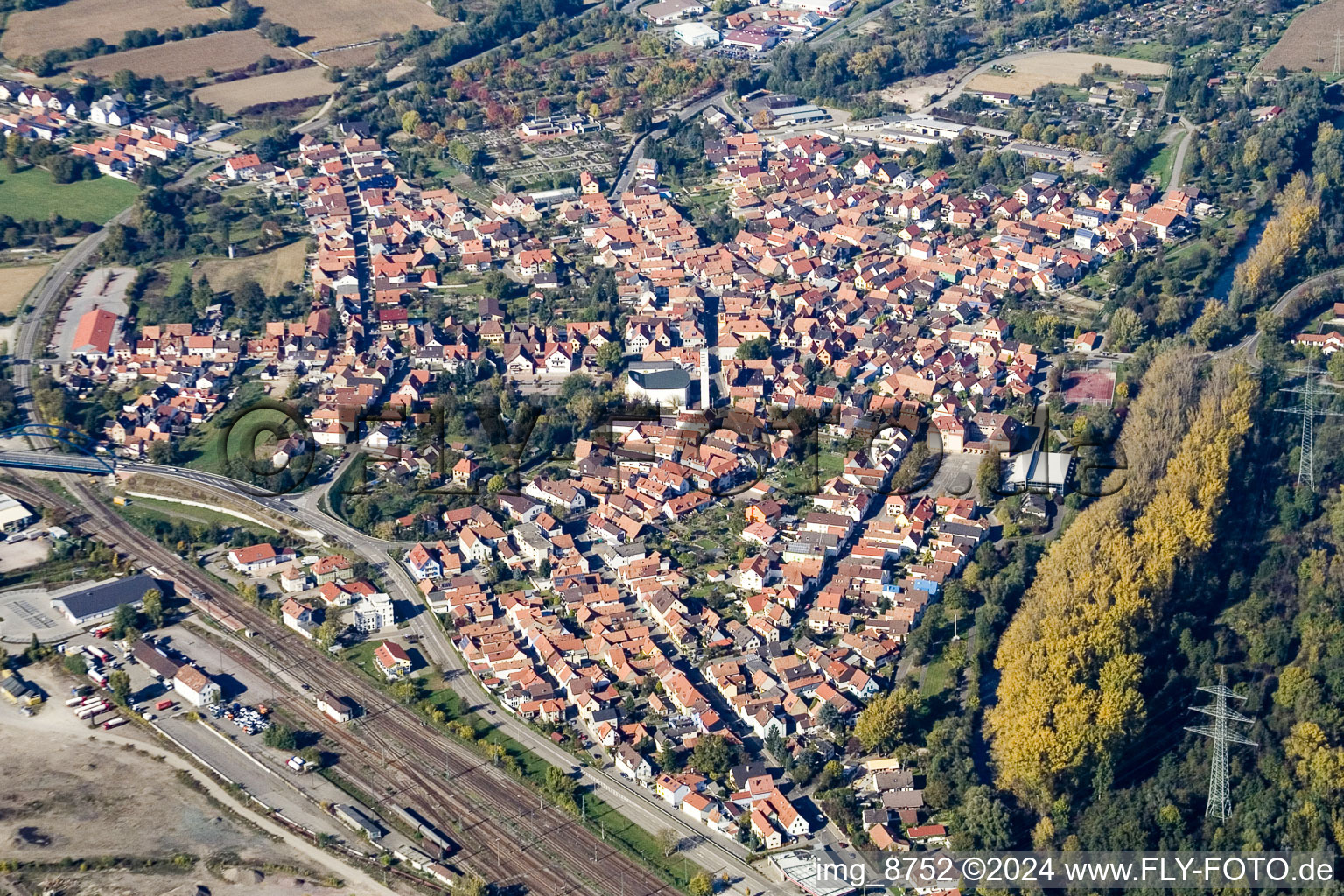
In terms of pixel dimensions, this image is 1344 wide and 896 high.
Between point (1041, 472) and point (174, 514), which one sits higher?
point (174, 514)

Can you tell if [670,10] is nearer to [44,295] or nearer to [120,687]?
[44,295]

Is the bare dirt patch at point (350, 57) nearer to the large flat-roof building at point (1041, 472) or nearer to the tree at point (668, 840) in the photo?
the large flat-roof building at point (1041, 472)

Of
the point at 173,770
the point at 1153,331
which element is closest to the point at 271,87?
the point at 1153,331

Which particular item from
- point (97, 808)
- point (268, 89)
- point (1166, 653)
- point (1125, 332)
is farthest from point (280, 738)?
point (268, 89)

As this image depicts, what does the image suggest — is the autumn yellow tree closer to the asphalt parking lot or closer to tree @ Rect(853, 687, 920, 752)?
tree @ Rect(853, 687, 920, 752)

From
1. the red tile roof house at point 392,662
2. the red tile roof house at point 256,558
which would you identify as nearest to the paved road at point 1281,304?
the red tile roof house at point 392,662

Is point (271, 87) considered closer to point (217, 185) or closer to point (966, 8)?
point (217, 185)

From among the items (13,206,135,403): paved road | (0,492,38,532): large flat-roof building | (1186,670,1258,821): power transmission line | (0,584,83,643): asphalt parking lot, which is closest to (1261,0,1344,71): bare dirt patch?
(1186,670,1258,821): power transmission line
